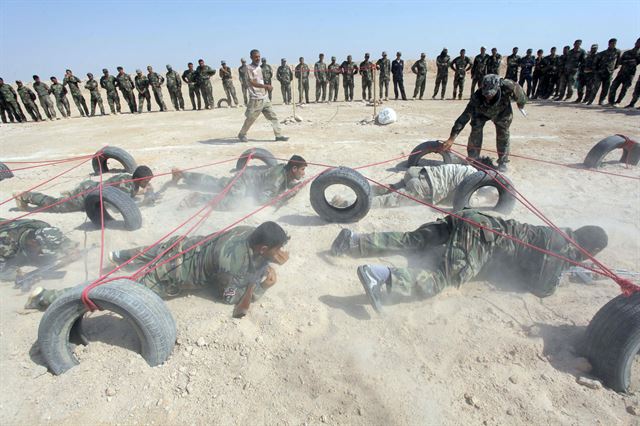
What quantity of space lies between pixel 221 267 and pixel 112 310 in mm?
970

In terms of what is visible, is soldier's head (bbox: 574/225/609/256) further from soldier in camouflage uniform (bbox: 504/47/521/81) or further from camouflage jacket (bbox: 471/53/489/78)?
soldier in camouflage uniform (bbox: 504/47/521/81)

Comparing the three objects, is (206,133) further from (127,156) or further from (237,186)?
(237,186)

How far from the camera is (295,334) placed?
319cm

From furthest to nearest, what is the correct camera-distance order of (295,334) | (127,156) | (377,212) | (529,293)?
(127,156), (377,212), (529,293), (295,334)

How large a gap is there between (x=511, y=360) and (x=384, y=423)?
1.23 m

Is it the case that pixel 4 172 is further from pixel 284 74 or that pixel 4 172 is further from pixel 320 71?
pixel 320 71

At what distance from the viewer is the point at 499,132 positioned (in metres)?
7.10

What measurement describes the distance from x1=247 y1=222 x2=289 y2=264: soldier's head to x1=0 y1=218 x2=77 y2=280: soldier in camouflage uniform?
261cm

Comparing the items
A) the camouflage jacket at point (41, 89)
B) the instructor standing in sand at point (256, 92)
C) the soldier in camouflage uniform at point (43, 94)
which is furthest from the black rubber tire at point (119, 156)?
the camouflage jacket at point (41, 89)

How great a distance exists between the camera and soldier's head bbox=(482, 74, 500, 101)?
6445 millimetres

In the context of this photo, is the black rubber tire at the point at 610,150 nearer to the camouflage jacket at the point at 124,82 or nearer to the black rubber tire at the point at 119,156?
the black rubber tire at the point at 119,156

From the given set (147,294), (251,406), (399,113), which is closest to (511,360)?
(251,406)

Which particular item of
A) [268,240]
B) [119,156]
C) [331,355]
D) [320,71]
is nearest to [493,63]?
[320,71]

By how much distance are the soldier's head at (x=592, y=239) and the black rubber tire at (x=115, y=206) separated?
5.48 metres
